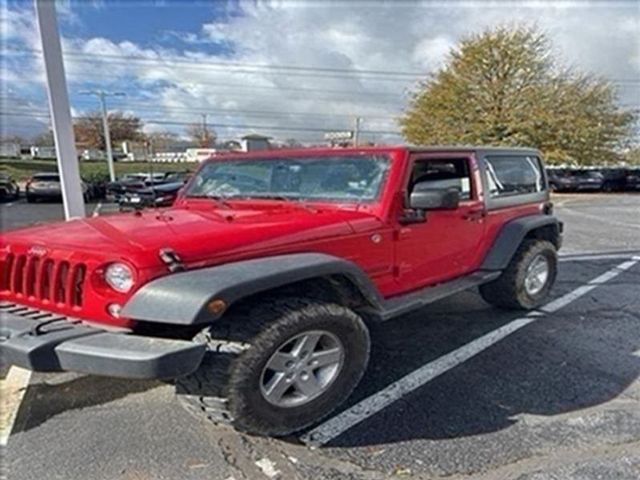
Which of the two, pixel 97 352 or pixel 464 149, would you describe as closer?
pixel 97 352

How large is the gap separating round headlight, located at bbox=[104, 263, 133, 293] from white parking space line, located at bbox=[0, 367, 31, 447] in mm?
1134

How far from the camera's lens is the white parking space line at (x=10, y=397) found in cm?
298

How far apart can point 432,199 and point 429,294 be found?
84 cm

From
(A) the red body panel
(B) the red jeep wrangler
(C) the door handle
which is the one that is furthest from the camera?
(C) the door handle

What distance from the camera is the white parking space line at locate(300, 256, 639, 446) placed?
9.66ft

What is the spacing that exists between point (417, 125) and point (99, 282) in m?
29.4

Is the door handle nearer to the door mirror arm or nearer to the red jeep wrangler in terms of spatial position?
the red jeep wrangler

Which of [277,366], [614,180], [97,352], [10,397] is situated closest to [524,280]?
[277,366]

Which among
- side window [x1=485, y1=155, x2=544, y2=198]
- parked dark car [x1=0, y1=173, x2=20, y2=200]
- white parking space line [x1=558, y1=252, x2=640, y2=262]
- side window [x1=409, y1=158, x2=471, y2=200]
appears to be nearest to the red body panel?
side window [x1=409, y1=158, x2=471, y2=200]

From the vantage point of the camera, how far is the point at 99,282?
2527mm

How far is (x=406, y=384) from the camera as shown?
3.50 metres

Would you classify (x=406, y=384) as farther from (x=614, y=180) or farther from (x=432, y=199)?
(x=614, y=180)

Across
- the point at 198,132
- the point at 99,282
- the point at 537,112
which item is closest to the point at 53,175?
the point at 99,282

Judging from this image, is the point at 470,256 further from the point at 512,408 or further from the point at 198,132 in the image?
the point at 198,132
